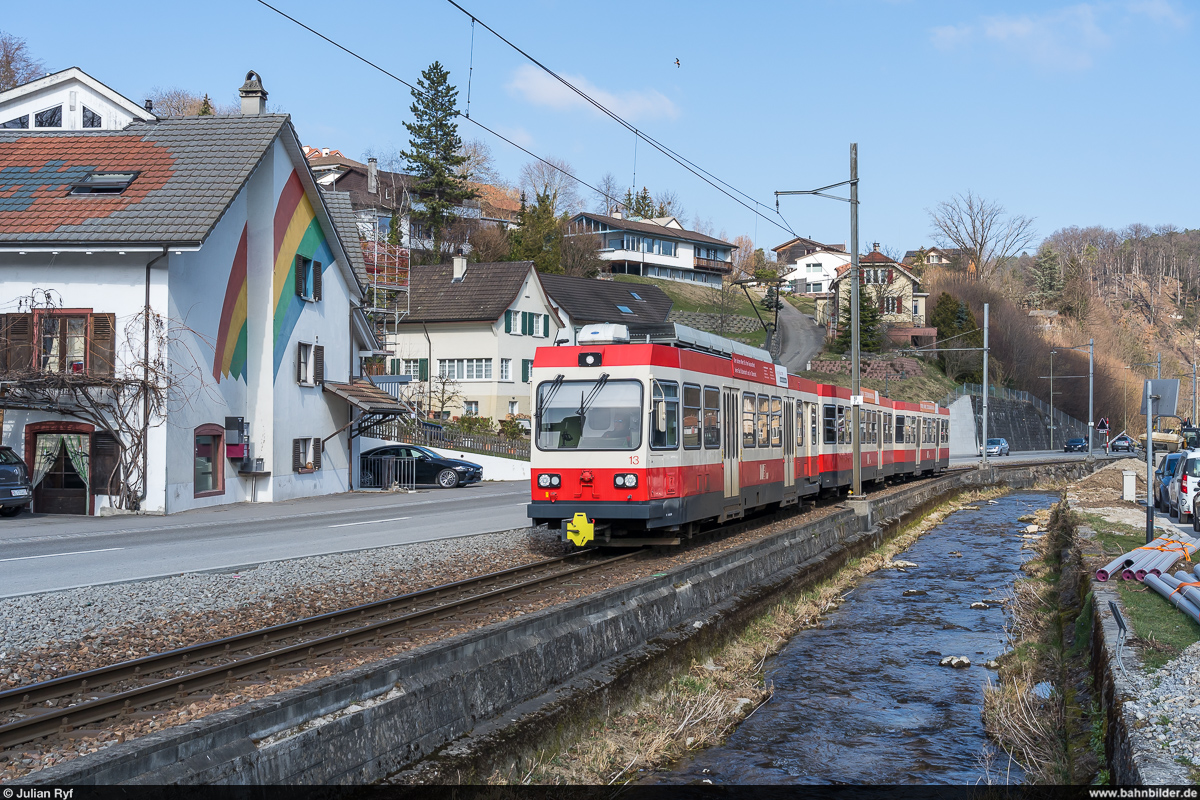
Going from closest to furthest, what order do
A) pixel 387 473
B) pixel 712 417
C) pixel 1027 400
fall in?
1. pixel 712 417
2. pixel 387 473
3. pixel 1027 400

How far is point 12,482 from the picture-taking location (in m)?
22.2

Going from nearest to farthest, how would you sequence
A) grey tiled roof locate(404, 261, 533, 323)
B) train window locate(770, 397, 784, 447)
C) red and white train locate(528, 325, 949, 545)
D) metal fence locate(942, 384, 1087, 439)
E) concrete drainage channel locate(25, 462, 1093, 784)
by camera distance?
concrete drainage channel locate(25, 462, 1093, 784) → red and white train locate(528, 325, 949, 545) → train window locate(770, 397, 784, 447) → grey tiled roof locate(404, 261, 533, 323) → metal fence locate(942, 384, 1087, 439)

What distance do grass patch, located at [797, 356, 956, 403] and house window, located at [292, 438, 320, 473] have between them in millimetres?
46598

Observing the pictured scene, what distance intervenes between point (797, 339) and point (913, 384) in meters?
14.5

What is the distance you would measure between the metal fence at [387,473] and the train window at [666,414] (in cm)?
1947

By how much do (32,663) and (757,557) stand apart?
9.86 metres

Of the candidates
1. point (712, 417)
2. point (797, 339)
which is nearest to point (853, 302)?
point (712, 417)

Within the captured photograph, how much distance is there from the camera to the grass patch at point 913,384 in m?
74.6

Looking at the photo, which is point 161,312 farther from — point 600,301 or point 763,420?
point 600,301

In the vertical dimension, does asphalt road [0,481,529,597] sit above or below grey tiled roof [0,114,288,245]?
below

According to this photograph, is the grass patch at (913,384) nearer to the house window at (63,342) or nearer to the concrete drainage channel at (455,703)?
the house window at (63,342)

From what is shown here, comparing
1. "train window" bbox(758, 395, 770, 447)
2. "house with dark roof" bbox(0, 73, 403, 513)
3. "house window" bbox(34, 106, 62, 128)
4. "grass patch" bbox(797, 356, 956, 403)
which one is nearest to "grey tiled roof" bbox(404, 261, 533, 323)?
"house window" bbox(34, 106, 62, 128)

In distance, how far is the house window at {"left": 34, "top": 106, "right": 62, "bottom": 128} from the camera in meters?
33.4

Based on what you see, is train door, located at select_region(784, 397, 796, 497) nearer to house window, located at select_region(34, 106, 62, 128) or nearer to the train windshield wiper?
the train windshield wiper
